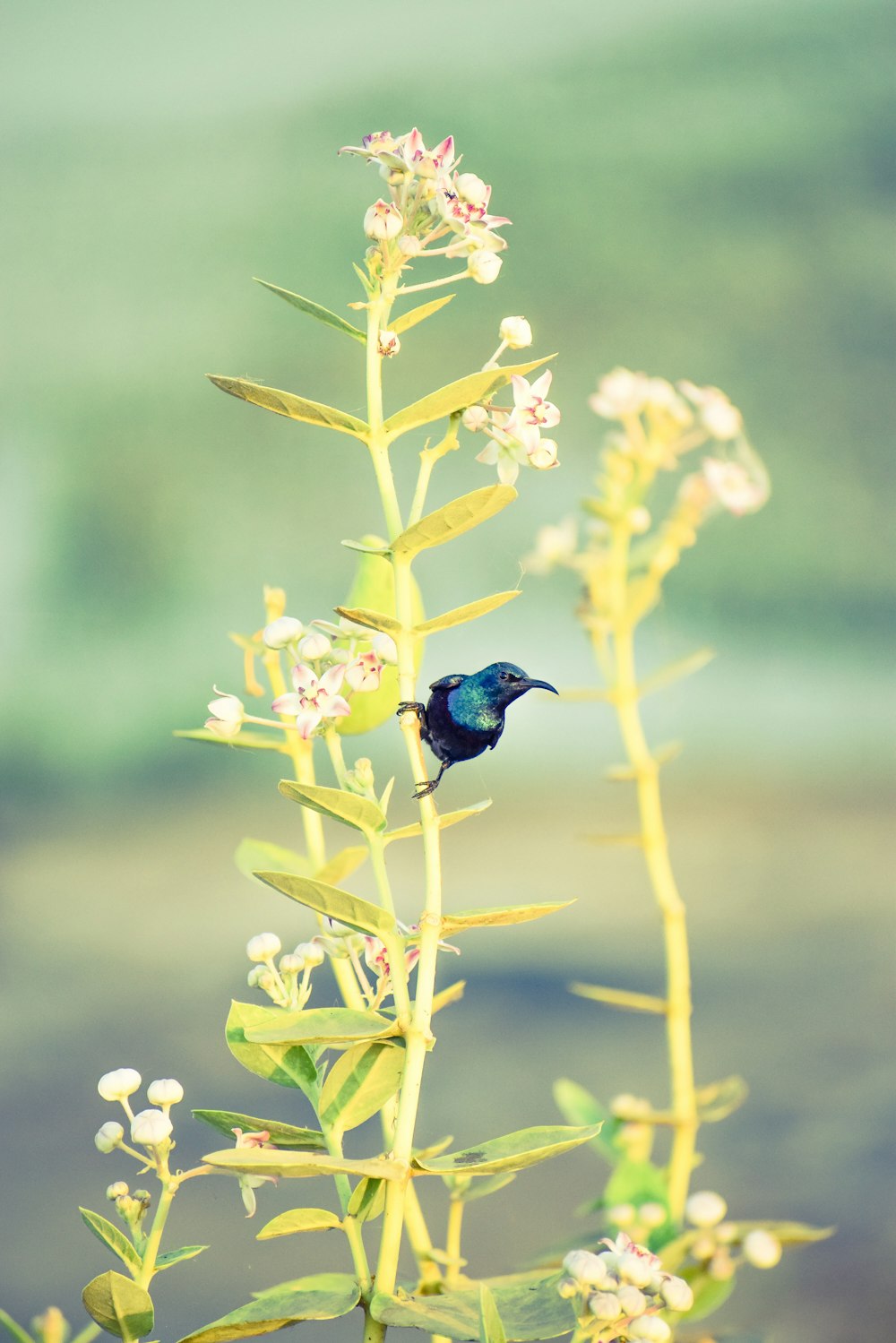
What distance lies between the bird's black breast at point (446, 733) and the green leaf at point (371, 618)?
32 millimetres

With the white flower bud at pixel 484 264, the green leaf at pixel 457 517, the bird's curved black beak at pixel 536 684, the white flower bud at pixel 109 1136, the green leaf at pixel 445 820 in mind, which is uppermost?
the white flower bud at pixel 484 264

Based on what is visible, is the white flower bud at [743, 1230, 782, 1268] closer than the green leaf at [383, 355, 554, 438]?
No

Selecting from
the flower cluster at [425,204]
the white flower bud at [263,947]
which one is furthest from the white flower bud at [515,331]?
the white flower bud at [263,947]

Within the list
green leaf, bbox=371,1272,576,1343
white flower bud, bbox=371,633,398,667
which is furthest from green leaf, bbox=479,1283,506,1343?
white flower bud, bbox=371,633,398,667

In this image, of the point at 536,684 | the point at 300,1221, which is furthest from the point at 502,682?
the point at 300,1221

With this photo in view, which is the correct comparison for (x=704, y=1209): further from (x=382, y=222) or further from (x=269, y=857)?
(x=382, y=222)

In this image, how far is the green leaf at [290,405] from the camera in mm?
214

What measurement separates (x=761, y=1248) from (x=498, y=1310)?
0.51ft

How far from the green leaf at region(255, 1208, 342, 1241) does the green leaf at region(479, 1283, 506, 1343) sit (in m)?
0.04

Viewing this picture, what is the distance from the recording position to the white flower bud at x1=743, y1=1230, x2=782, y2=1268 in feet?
1.19

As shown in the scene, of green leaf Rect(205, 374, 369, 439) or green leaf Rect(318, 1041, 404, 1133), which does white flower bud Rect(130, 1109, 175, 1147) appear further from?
green leaf Rect(205, 374, 369, 439)

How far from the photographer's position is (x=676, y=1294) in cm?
25

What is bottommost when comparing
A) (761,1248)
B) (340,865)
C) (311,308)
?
(761,1248)

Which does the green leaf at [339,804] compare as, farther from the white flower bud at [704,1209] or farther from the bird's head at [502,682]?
the white flower bud at [704,1209]
